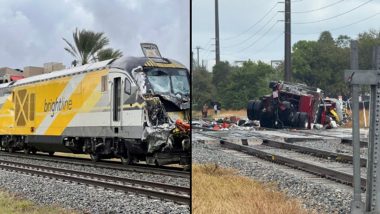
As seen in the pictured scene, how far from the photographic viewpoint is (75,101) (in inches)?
239

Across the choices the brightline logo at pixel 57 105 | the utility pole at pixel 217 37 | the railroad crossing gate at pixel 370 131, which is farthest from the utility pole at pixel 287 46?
the brightline logo at pixel 57 105

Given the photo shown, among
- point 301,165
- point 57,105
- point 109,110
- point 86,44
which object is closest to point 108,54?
point 86,44

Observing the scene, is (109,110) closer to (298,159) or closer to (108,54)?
(108,54)

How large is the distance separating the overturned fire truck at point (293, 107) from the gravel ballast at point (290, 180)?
0.65 meters

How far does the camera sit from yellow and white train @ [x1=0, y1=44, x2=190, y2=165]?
4.05m

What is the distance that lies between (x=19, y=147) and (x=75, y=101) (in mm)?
2678

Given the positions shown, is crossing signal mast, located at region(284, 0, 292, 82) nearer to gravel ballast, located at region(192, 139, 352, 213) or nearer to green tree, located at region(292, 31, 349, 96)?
green tree, located at region(292, 31, 349, 96)

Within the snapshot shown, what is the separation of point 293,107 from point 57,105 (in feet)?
10.8

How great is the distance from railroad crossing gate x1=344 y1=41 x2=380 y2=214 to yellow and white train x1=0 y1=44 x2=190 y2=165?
117cm

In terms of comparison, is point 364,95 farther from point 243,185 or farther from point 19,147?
point 19,147

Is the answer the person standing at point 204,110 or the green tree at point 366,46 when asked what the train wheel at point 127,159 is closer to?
the person standing at point 204,110

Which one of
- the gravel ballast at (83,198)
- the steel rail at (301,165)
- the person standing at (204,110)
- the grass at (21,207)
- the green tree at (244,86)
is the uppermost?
the green tree at (244,86)

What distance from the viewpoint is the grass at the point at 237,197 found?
3.88 metres

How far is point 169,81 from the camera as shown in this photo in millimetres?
4152
